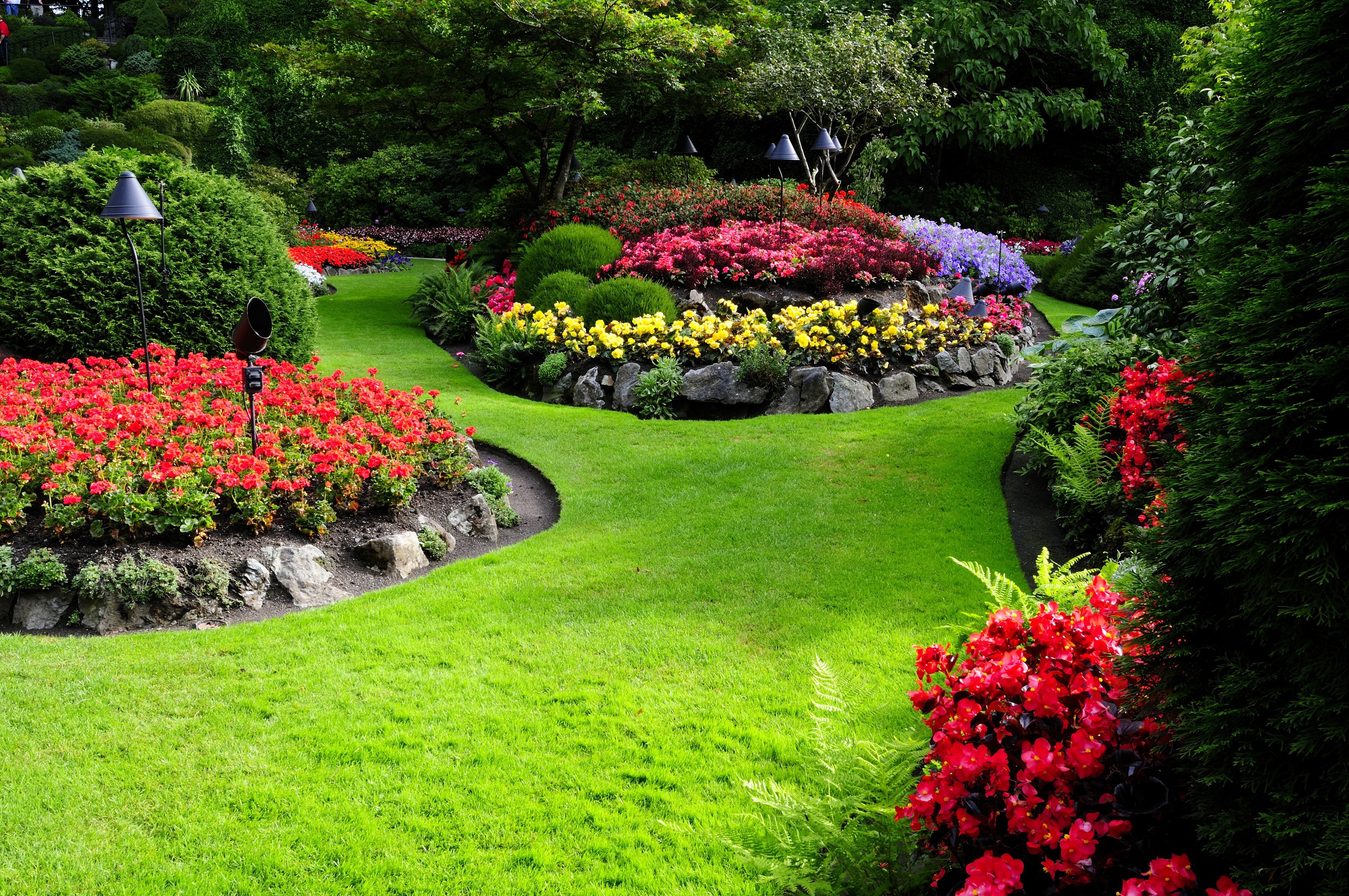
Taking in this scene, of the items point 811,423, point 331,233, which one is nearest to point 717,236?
point 811,423

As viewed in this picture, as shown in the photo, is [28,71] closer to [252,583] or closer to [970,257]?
[970,257]

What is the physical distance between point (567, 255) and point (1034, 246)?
13.4 meters

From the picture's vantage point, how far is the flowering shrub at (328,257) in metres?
19.0

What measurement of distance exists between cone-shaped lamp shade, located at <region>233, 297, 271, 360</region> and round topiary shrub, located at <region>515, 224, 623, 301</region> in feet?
22.2

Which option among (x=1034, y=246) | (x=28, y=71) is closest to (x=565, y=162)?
(x=1034, y=246)

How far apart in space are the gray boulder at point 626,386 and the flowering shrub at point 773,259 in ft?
7.07

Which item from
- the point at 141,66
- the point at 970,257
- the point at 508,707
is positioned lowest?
the point at 508,707

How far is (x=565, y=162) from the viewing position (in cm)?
1617

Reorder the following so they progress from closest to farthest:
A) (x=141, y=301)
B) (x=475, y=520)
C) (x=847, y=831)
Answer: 1. (x=847, y=831)
2. (x=475, y=520)
3. (x=141, y=301)

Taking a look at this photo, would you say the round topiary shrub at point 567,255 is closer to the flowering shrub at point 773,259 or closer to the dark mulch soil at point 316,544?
the flowering shrub at point 773,259

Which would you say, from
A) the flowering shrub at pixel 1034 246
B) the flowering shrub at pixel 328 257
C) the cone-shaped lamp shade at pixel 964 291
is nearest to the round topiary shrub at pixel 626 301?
the cone-shaped lamp shade at pixel 964 291

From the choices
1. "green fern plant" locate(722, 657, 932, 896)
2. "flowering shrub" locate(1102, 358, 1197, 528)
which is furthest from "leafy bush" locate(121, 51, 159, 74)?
"green fern plant" locate(722, 657, 932, 896)

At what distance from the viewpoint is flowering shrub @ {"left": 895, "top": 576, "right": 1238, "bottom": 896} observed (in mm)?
1982

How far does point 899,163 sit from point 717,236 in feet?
46.2
